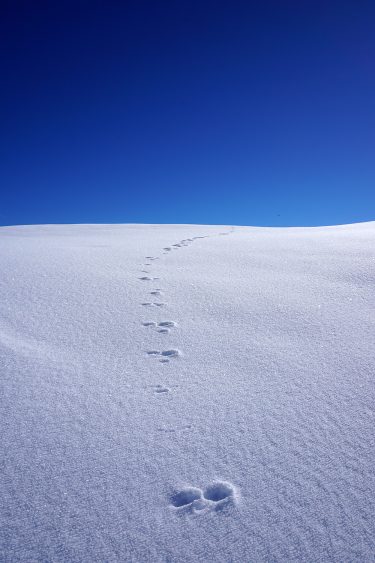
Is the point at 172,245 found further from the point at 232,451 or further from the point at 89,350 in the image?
the point at 232,451

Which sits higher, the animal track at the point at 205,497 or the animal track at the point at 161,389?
the animal track at the point at 161,389

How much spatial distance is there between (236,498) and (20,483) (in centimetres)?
69

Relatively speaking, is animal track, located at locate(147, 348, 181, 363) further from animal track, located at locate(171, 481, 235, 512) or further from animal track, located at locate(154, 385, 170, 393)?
animal track, located at locate(171, 481, 235, 512)

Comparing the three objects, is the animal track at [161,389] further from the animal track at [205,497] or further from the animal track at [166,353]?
the animal track at [205,497]

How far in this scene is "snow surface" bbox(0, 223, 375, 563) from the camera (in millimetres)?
1111

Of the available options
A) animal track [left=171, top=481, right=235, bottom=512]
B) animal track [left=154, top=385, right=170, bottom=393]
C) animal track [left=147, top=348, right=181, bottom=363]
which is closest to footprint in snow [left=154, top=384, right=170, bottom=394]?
animal track [left=154, top=385, right=170, bottom=393]

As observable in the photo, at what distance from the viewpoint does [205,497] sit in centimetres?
123

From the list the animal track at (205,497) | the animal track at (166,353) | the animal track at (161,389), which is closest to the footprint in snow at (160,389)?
the animal track at (161,389)

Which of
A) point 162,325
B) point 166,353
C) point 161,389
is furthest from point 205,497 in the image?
point 162,325

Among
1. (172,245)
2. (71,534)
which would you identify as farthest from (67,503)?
(172,245)

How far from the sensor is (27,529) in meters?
1.12

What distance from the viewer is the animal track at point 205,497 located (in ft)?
3.93

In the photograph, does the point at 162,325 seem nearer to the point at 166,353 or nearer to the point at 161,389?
the point at 166,353

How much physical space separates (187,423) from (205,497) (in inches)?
13.4
